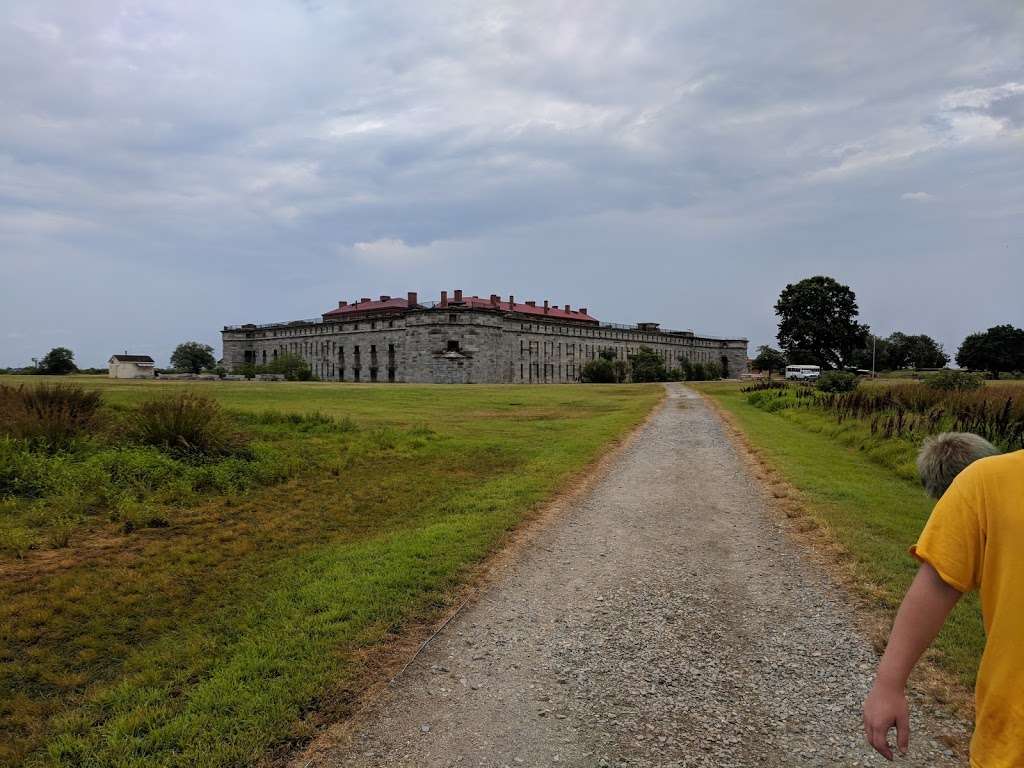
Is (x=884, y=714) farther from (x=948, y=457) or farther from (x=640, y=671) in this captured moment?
(x=640, y=671)

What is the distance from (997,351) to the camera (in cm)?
8150

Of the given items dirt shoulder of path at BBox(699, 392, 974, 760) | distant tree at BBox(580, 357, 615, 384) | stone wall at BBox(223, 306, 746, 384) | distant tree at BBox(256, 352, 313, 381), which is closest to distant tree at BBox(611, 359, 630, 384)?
distant tree at BBox(580, 357, 615, 384)

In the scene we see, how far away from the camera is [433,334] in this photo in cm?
9156

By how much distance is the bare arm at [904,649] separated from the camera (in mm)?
1918

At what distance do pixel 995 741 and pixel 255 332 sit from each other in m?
129

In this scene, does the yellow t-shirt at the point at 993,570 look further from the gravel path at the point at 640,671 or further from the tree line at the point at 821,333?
the tree line at the point at 821,333

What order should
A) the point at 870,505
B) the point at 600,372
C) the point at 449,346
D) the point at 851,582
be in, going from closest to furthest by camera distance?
the point at 851,582, the point at 870,505, the point at 600,372, the point at 449,346

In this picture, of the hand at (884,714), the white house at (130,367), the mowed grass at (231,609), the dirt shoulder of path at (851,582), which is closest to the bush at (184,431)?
the mowed grass at (231,609)

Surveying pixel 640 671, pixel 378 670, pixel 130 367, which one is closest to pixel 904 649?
pixel 640 671

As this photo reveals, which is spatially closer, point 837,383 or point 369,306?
point 837,383

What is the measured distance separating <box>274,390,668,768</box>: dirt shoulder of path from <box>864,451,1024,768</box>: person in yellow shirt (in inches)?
117

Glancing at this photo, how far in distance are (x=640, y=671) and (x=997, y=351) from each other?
9828cm

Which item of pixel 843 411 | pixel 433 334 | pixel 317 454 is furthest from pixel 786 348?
pixel 317 454

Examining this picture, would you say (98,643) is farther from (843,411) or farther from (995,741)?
(843,411)
